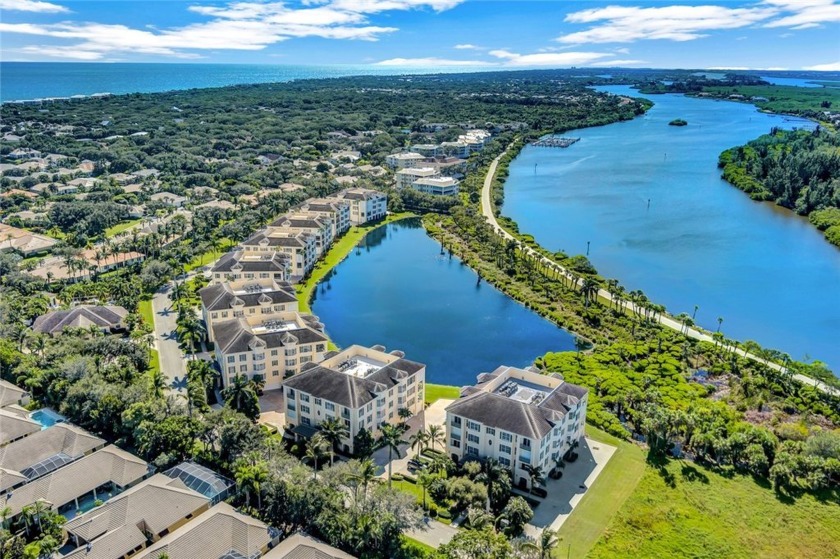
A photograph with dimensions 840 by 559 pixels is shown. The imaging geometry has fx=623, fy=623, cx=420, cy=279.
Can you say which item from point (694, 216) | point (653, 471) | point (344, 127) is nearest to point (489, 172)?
point (694, 216)

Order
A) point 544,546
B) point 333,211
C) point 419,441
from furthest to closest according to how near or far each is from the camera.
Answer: point 333,211, point 419,441, point 544,546

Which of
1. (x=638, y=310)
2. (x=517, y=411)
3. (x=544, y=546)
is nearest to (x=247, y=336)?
(x=517, y=411)

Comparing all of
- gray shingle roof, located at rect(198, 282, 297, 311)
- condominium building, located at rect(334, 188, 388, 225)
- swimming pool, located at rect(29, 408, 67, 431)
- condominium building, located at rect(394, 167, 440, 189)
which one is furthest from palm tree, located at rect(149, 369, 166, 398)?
condominium building, located at rect(394, 167, 440, 189)

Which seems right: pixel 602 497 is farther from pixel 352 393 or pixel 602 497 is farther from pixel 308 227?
pixel 308 227

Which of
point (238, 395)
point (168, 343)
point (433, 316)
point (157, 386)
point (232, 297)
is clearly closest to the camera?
point (238, 395)

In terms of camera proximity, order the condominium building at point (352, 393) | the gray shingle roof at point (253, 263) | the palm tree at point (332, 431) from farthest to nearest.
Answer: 1. the gray shingle roof at point (253, 263)
2. the condominium building at point (352, 393)
3. the palm tree at point (332, 431)

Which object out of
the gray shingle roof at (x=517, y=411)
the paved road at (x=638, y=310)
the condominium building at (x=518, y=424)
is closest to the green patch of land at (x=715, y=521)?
the condominium building at (x=518, y=424)

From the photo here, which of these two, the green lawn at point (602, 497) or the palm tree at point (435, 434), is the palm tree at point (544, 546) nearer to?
the green lawn at point (602, 497)
